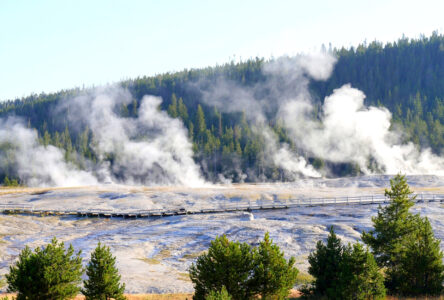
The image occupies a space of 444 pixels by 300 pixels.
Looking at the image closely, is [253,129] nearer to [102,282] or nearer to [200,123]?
[200,123]

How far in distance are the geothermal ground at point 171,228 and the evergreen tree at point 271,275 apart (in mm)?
8987

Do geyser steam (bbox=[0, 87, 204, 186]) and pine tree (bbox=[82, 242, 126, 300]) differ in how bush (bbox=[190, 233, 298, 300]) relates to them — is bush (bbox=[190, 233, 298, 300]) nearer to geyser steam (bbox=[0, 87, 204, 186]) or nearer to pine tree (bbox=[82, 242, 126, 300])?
pine tree (bbox=[82, 242, 126, 300])

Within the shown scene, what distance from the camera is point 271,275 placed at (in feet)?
57.3

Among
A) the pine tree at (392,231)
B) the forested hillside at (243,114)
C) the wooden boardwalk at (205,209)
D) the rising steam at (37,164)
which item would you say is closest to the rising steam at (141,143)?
the forested hillside at (243,114)

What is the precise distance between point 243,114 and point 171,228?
88.5m

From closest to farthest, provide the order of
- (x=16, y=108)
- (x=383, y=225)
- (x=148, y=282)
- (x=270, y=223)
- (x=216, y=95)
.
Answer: (x=383, y=225) < (x=148, y=282) < (x=270, y=223) < (x=216, y=95) < (x=16, y=108)

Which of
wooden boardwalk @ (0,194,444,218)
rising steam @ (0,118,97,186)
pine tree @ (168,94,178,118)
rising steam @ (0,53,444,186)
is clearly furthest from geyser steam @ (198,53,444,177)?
rising steam @ (0,118,97,186)

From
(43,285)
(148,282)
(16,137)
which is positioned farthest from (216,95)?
(43,285)

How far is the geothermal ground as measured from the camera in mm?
32188

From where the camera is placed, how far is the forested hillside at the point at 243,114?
110 metres

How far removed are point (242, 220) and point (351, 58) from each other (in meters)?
121

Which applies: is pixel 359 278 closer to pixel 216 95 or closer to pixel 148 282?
pixel 148 282

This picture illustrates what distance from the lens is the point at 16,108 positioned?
162 meters

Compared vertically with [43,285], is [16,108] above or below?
above
